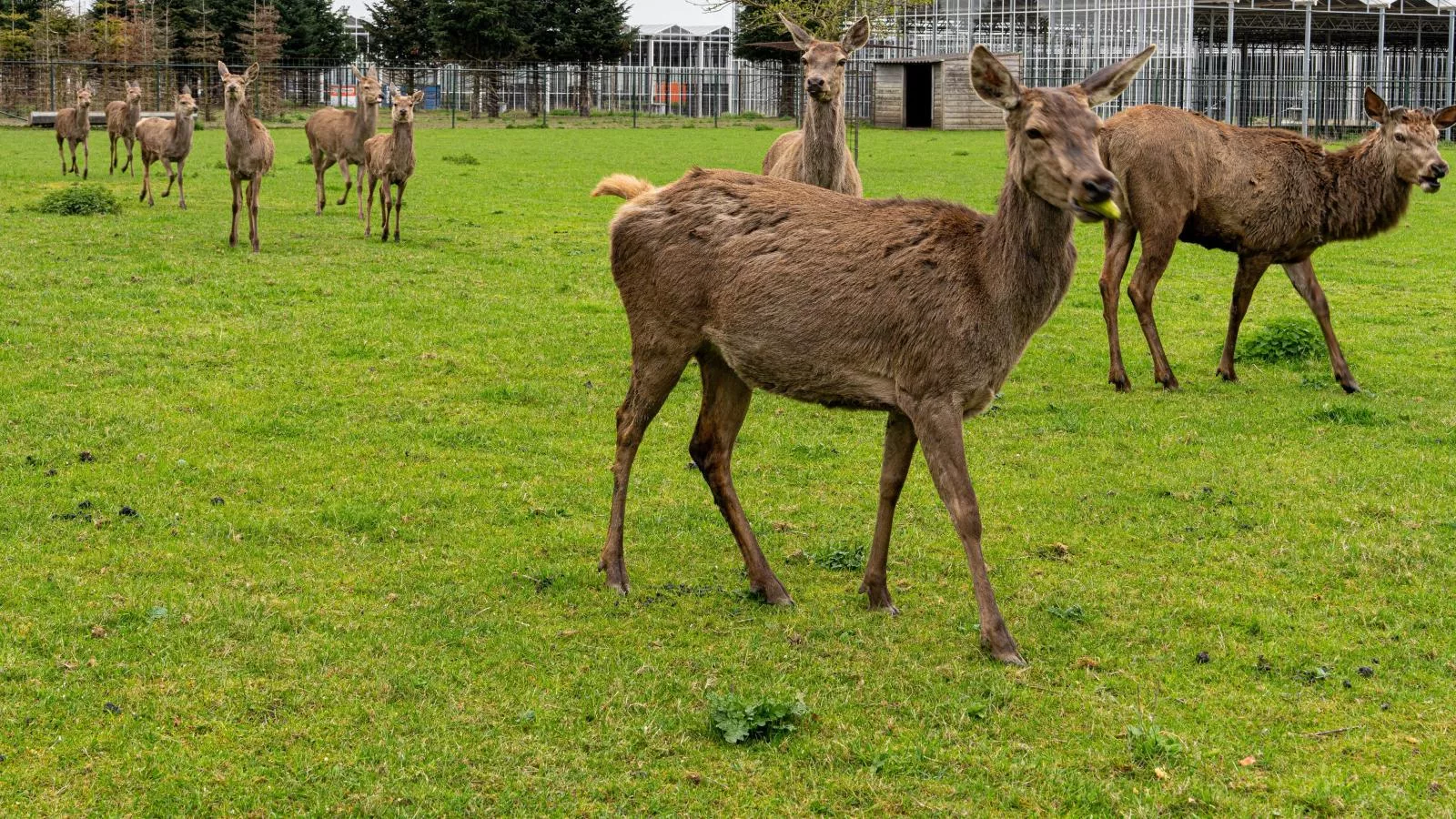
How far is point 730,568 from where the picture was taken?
7141 millimetres

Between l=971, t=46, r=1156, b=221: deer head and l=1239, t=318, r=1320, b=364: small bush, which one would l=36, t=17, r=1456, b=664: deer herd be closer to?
l=971, t=46, r=1156, b=221: deer head

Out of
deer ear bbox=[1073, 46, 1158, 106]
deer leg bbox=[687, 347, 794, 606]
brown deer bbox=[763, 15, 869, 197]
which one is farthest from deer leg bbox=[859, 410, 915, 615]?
brown deer bbox=[763, 15, 869, 197]

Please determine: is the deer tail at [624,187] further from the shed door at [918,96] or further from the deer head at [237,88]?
the shed door at [918,96]

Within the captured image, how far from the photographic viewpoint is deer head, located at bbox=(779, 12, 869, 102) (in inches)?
460

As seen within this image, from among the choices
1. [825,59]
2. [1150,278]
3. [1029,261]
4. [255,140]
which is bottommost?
[1150,278]

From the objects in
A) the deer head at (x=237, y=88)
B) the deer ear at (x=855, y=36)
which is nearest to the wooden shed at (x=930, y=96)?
the deer head at (x=237, y=88)

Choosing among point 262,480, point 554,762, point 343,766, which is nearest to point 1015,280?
point 554,762

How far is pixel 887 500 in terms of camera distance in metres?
6.51

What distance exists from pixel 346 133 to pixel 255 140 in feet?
14.9

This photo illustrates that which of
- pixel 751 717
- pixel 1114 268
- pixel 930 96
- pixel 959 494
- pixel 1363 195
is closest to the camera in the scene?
pixel 751 717

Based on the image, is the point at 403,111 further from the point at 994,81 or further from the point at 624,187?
the point at 994,81

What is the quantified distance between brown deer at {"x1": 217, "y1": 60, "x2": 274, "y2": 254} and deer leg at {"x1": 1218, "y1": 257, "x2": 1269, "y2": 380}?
11355mm

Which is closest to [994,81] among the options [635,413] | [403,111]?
[635,413]

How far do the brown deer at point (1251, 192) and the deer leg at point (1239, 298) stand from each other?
0.03 ft
